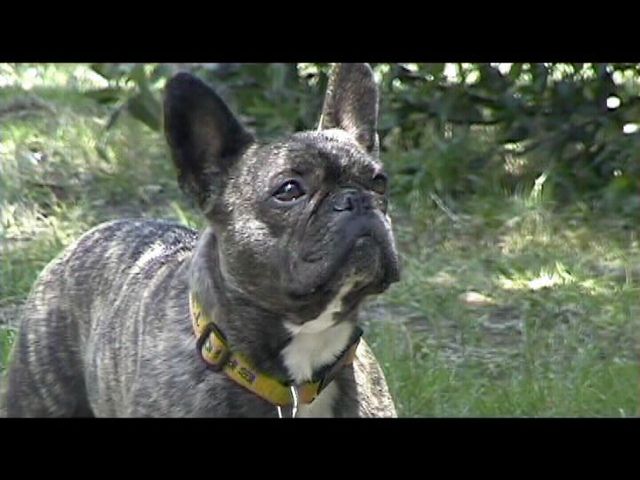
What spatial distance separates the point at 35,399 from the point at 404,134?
346 centimetres

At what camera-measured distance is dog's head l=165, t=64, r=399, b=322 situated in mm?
4156

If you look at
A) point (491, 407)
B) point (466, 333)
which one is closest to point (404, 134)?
point (466, 333)

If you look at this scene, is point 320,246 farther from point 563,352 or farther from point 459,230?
point 459,230

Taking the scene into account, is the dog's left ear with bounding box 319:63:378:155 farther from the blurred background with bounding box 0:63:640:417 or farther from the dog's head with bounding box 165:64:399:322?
the blurred background with bounding box 0:63:640:417

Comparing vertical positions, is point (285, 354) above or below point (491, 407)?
above

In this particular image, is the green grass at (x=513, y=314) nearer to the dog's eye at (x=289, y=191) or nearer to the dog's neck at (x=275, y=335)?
the dog's neck at (x=275, y=335)

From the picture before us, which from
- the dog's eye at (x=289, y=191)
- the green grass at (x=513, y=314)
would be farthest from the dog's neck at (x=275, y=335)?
the green grass at (x=513, y=314)

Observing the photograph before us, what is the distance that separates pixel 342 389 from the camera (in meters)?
4.39

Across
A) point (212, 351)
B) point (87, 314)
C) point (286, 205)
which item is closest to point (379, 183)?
point (286, 205)

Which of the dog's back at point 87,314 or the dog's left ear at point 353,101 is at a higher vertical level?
the dog's left ear at point 353,101

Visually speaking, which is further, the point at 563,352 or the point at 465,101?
the point at 465,101

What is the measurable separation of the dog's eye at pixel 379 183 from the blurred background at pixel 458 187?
180 centimetres

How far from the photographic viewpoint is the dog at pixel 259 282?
13.8 ft

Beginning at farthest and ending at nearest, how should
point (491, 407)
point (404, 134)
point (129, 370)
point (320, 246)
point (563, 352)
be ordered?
1. point (404, 134)
2. point (563, 352)
3. point (491, 407)
4. point (129, 370)
5. point (320, 246)
